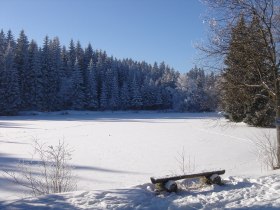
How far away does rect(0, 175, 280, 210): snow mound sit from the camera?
496 centimetres

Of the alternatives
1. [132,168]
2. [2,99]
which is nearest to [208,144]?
[132,168]

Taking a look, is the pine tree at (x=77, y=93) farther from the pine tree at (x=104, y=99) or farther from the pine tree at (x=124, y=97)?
the pine tree at (x=124, y=97)

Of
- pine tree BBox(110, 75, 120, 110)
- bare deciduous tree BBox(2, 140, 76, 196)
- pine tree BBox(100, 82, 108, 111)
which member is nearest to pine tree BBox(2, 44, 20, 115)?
pine tree BBox(100, 82, 108, 111)

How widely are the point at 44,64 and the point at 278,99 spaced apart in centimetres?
5498

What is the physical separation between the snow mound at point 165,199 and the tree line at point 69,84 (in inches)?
1507

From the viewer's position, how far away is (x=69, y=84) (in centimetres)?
6141

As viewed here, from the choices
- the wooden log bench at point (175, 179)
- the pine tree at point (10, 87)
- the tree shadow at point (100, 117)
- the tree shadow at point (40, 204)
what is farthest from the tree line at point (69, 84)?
the tree shadow at point (40, 204)

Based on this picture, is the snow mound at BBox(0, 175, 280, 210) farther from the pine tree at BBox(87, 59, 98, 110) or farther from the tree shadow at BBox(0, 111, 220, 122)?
the pine tree at BBox(87, 59, 98, 110)

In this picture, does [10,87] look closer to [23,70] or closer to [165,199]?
[23,70]

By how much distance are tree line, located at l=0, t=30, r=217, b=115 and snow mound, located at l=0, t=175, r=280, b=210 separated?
38276 mm

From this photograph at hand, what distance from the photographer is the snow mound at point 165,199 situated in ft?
16.3

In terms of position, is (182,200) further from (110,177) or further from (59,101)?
(59,101)

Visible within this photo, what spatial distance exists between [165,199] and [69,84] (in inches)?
2272

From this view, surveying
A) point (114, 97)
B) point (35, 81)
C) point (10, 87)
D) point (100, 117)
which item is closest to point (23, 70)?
point (35, 81)
